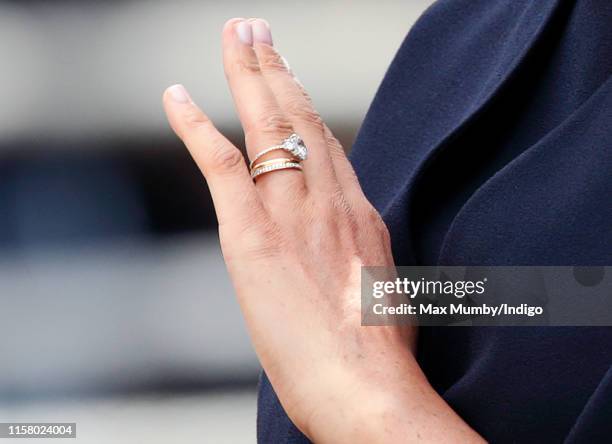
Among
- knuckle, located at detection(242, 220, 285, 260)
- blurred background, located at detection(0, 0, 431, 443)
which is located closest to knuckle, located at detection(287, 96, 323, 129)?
knuckle, located at detection(242, 220, 285, 260)

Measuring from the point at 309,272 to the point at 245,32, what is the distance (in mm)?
250

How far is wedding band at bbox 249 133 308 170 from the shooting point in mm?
756

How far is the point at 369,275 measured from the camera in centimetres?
75

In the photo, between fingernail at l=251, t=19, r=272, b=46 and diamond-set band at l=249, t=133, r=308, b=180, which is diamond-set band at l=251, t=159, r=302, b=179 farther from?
fingernail at l=251, t=19, r=272, b=46

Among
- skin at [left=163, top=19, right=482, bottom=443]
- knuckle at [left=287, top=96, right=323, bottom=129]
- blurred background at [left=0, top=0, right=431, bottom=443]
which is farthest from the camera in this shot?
blurred background at [left=0, top=0, right=431, bottom=443]

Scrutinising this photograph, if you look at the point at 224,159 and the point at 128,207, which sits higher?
the point at 128,207

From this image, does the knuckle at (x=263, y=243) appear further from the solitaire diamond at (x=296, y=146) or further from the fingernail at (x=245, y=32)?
the fingernail at (x=245, y=32)

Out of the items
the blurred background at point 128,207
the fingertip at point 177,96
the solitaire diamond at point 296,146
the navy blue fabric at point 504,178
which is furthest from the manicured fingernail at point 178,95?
the blurred background at point 128,207

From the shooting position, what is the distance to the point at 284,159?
0.75m

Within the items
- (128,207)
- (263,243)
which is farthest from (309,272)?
(128,207)

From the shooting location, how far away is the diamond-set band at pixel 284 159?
751 millimetres

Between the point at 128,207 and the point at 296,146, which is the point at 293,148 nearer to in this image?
the point at 296,146

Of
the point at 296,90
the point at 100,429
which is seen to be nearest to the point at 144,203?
the point at 100,429

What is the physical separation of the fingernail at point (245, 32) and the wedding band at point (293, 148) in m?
0.11
